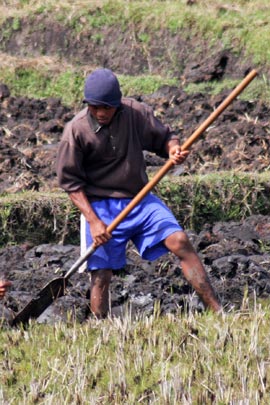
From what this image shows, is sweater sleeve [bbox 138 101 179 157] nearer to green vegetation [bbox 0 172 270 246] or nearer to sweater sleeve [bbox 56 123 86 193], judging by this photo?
sweater sleeve [bbox 56 123 86 193]

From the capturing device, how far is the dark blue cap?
708cm

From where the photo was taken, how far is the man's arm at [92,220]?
23.7ft

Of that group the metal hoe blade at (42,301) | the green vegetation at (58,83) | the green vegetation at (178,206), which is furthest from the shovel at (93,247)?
the green vegetation at (58,83)

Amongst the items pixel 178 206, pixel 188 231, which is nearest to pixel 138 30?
pixel 178 206

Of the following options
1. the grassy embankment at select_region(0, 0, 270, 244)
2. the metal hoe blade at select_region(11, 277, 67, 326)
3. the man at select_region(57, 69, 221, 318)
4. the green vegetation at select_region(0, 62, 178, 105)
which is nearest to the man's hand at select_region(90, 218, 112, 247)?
the man at select_region(57, 69, 221, 318)

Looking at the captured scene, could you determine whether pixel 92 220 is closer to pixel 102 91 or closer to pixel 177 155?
pixel 177 155

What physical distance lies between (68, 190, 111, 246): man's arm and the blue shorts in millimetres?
135

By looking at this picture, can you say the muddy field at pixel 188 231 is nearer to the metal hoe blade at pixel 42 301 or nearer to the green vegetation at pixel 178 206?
the metal hoe blade at pixel 42 301

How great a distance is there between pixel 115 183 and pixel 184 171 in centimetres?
331

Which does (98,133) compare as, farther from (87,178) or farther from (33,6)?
(33,6)

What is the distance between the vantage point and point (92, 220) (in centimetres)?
725

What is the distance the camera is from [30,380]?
20.0ft

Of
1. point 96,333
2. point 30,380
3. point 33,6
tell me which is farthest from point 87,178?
point 33,6

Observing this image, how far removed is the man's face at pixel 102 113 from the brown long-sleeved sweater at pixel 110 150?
38 mm
